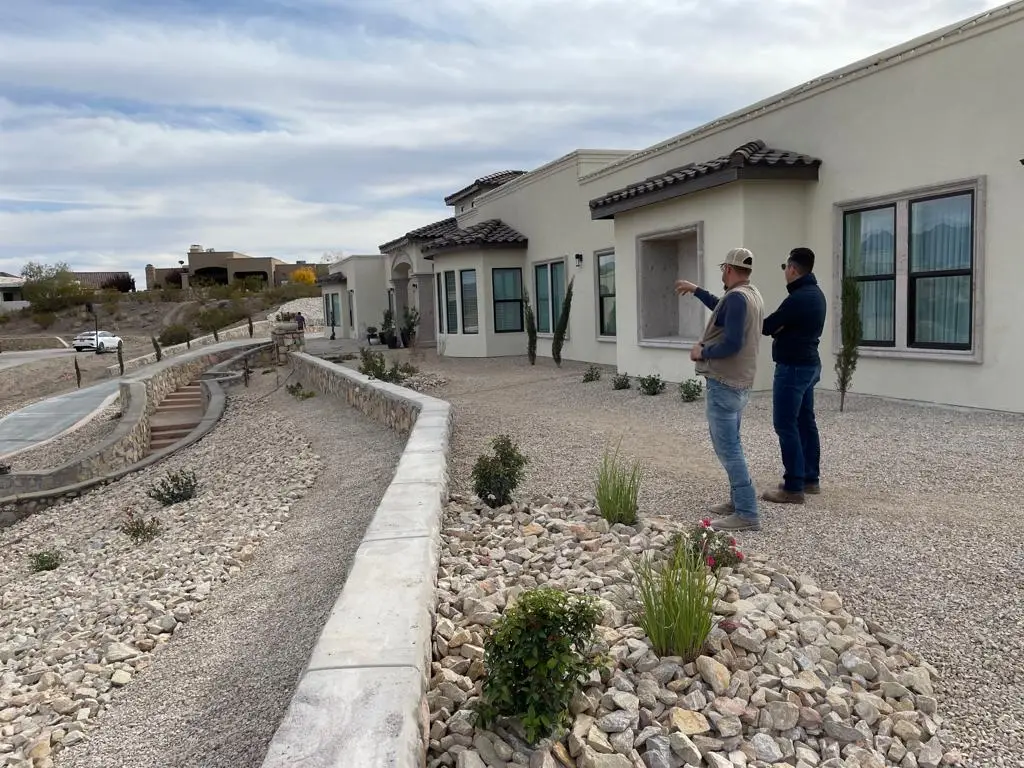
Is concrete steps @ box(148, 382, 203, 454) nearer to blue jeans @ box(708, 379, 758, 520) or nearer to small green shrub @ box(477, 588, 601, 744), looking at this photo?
blue jeans @ box(708, 379, 758, 520)

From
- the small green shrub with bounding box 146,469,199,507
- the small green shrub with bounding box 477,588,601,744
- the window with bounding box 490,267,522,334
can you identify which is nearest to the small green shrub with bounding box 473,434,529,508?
the small green shrub with bounding box 477,588,601,744

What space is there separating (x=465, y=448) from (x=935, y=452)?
4.48 meters

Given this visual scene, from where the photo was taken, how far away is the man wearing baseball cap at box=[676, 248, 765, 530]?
4887mm

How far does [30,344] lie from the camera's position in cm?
5103

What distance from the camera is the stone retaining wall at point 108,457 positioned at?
13.1 meters

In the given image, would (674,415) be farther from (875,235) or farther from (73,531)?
(73,531)

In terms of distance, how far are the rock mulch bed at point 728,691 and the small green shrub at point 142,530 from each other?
20.0 feet

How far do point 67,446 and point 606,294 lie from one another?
480 inches

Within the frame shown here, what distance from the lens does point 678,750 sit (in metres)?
2.79

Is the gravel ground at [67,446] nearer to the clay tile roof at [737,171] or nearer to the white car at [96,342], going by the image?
the clay tile roof at [737,171]

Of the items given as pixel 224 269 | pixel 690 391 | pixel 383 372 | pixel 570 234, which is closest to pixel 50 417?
pixel 383 372

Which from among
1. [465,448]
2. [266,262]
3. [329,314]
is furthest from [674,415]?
[266,262]

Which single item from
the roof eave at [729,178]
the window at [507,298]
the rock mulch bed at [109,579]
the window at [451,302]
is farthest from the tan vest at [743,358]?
the window at [451,302]

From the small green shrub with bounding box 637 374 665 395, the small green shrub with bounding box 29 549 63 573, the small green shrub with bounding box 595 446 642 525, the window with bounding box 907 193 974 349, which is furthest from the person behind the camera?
the small green shrub with bounding box 637 374 665 395
